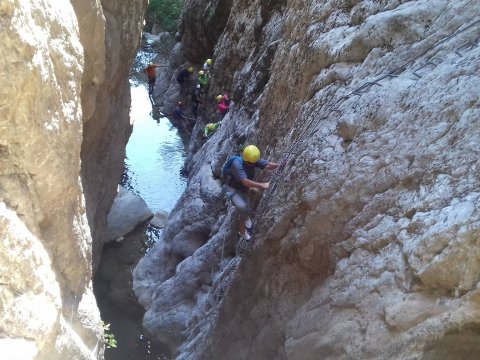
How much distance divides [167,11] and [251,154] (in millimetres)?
24055

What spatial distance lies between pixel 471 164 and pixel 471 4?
1.89 metres

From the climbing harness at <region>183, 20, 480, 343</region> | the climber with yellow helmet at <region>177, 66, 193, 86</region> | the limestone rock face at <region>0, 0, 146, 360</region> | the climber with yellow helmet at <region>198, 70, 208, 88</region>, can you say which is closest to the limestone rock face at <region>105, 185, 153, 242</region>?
the climbing harness at <region>183, 20, 480, 343</region>

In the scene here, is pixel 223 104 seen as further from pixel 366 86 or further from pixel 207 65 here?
pixel 366 86

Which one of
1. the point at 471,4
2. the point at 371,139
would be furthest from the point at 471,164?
the point at 471,4

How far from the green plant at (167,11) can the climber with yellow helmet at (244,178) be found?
74.6 feet

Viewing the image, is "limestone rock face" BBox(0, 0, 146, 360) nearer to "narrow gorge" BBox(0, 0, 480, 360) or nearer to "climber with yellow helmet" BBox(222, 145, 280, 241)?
"narrow gorge" BBox(0, 0, 480, 360)

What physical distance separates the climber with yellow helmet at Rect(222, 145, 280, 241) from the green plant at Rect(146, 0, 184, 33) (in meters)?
→ 22.7

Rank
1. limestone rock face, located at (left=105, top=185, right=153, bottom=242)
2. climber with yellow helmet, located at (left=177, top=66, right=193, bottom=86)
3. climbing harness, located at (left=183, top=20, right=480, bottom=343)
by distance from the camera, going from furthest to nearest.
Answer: climber with yellow helmet, located at (left=177, top=66, right=193, bottom=86), limestone rock face, located at (left=105, top=185, right=153, bottom=242), climbing harness, located at (left=183, top=20, right=480, bottom=343)

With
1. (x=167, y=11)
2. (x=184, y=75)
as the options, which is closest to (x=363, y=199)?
(x=184, y=75)

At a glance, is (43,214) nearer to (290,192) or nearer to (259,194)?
(290,192)

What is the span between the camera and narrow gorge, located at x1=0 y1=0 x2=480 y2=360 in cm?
383

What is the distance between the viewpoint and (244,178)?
7.06 m

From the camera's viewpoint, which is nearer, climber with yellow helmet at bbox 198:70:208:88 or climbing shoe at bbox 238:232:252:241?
climbing shoe at bbox 238:232:252:241

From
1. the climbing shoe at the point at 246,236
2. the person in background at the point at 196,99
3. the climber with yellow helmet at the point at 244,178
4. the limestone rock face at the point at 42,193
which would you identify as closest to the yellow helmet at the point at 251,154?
the climber with yellow helmet at the point at 244,178
